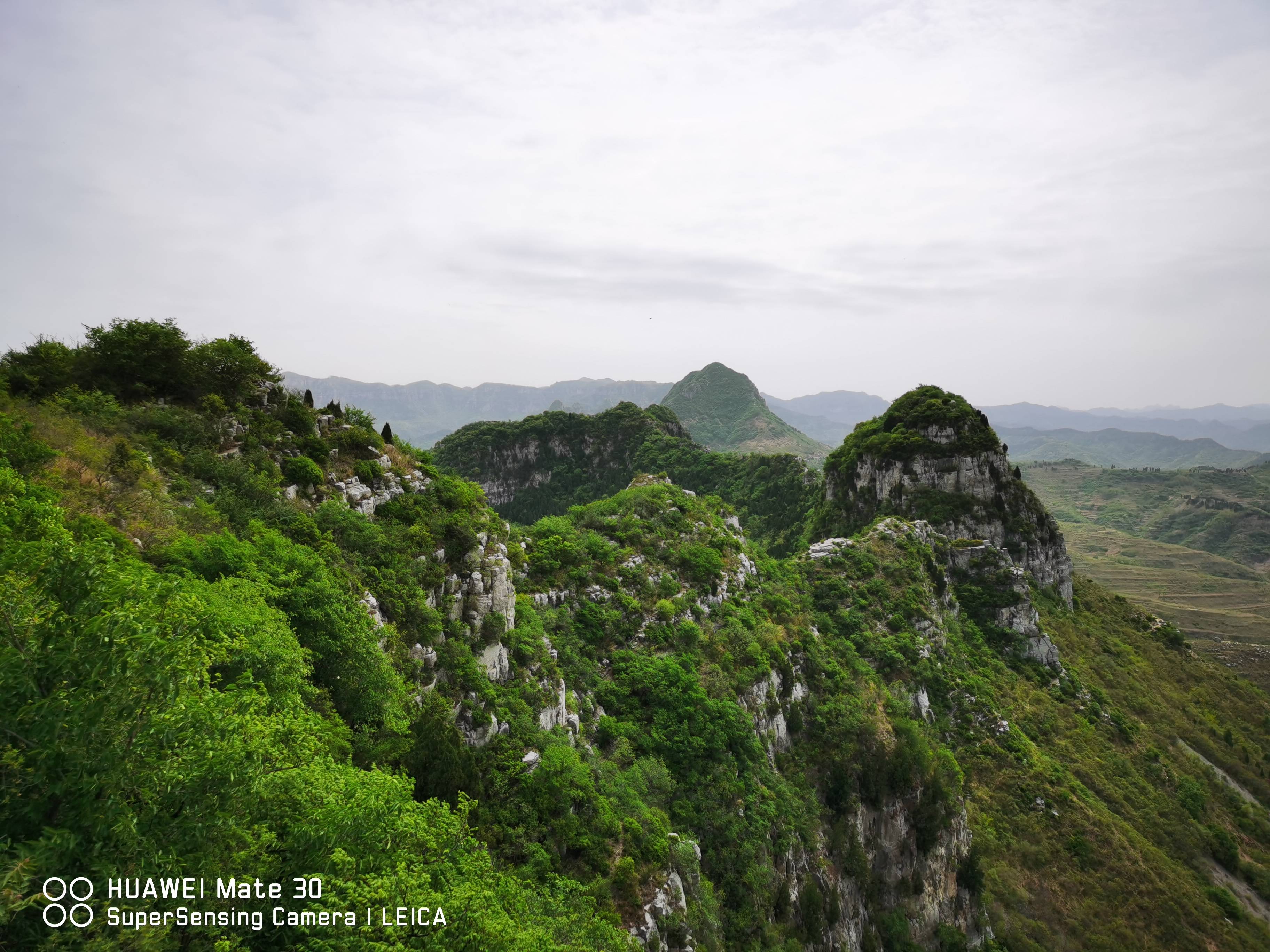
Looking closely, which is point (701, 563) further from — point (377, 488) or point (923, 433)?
point (923, 433)

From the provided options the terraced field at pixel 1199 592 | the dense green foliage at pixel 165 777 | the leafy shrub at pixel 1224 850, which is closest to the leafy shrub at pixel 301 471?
the dense green foliage at pixel 165 777

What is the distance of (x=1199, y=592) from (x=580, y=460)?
18835cm

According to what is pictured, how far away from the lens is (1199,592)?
150 metres

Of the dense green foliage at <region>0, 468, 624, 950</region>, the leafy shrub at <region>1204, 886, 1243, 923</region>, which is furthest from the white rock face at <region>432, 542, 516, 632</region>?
the leafy shrub at <region>1204, 886, 1243, 923</region>

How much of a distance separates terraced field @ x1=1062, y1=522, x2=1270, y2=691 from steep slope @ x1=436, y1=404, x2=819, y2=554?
328 ft

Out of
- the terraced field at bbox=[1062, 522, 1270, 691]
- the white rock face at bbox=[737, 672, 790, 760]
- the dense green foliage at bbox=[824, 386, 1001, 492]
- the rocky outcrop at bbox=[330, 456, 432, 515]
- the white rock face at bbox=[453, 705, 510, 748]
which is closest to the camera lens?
the white rock face at bbox=[453, 705, 510, 748]

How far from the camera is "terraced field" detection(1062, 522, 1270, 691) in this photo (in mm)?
103375

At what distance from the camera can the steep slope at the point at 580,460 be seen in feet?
315

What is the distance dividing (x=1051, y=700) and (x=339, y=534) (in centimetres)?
5841

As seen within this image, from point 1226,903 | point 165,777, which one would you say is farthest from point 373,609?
point 1226,903

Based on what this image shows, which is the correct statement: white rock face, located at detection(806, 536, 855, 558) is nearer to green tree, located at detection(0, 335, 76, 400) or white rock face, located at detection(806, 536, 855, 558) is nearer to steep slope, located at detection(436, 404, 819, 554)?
steep slope, located at detection(436, 404, 819, 554)

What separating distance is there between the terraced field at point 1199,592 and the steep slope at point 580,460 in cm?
9991

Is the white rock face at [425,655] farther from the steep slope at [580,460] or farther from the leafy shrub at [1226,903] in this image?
the steep slope at [580,460]

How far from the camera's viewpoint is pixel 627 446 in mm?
108125
